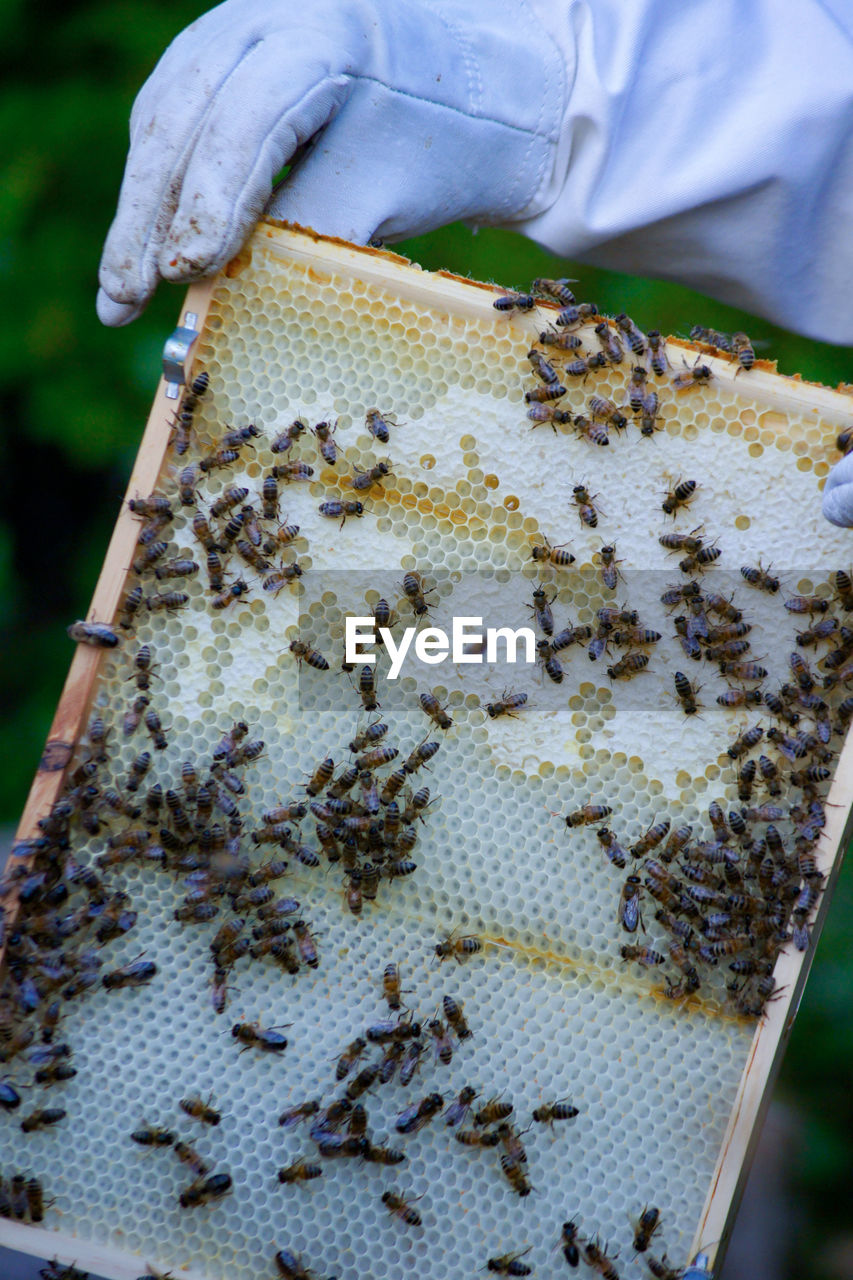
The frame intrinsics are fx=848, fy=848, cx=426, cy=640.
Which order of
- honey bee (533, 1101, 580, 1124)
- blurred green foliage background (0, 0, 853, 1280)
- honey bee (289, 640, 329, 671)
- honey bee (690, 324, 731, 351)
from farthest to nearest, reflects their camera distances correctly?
blurred green foliage background (0, 0, 853, 1280) → honey bee (690, 324, 731, 351) → honey bee (289, 640, 329, 671) → honey bee (533, 1101, 580, 1124)

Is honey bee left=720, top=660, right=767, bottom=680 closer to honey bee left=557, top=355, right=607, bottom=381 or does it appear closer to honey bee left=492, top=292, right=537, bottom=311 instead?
honey bee left=557, top=355, right=607, bottom=381

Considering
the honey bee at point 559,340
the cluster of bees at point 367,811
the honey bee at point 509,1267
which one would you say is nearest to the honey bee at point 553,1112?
the honey bee at point 509,1267

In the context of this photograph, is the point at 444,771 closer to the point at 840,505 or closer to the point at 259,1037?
the point at 259,1037

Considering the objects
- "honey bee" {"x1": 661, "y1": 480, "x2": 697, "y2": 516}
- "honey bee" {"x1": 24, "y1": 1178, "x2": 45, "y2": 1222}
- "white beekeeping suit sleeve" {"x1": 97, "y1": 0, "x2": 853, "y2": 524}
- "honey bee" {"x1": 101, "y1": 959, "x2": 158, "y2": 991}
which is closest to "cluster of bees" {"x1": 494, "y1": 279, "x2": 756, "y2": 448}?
"honey bee" {"x1": 661, "y1": 480, "x2": 697, "y2": 516}

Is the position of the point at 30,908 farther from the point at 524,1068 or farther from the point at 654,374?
the point at 654,374

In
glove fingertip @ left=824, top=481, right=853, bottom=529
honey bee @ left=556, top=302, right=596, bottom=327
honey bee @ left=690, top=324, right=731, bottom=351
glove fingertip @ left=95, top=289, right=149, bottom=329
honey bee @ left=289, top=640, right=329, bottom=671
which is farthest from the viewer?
glove fingertip @ left=95, top=289, right=149, bottom=329

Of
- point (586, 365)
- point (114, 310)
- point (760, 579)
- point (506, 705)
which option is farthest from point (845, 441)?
point (114, 310)
